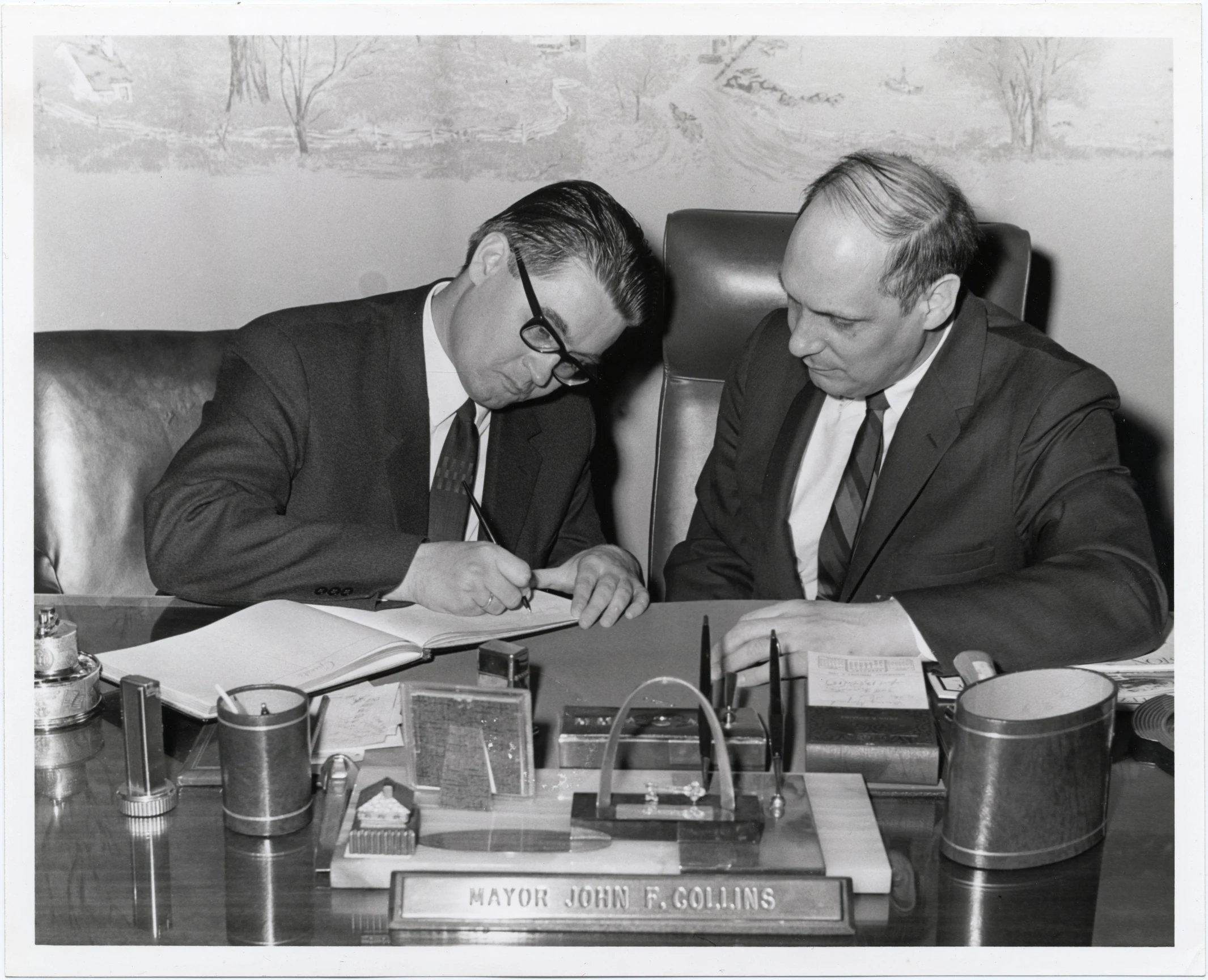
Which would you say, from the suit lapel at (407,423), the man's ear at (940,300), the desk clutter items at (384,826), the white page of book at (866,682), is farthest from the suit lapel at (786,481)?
the desk clutter items at (384,826)

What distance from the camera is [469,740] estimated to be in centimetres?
105

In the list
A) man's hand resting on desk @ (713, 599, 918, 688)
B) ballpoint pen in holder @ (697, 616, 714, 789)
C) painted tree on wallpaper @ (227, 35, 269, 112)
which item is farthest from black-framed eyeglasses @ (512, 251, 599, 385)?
painted tree on wallpaper @ (227, 35, 269, 112)

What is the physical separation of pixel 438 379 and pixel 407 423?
3.9 inches

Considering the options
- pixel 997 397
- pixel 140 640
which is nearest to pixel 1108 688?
pixel 997 397

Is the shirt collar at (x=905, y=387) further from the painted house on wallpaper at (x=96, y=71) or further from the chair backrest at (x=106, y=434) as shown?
the painted house on wallpaper at (x=96, y=71)

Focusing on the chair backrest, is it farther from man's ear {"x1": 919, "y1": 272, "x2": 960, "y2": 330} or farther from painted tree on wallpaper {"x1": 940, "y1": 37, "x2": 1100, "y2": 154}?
painted tree on wallpaper {"x1": 940, "y1": 37, "x2": 1100, "y2": 154}

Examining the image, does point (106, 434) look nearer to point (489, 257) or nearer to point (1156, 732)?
point (489, 257)

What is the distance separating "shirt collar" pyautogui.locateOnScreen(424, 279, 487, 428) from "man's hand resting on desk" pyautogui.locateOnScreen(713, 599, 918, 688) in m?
0.78

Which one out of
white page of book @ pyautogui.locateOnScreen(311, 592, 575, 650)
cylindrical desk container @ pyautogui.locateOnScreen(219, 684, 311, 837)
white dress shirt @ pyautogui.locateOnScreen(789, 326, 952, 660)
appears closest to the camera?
cylindrical desk container @ pyautogui.locateOnScreen(219, 684, 311, 837)

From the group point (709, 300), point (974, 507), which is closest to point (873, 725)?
point (974, 507)

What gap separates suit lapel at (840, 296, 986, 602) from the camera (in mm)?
1892

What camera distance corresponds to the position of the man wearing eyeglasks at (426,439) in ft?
5.53

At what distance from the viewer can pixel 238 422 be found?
6.22ft

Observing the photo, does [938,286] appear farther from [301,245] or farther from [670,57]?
[301,245]
